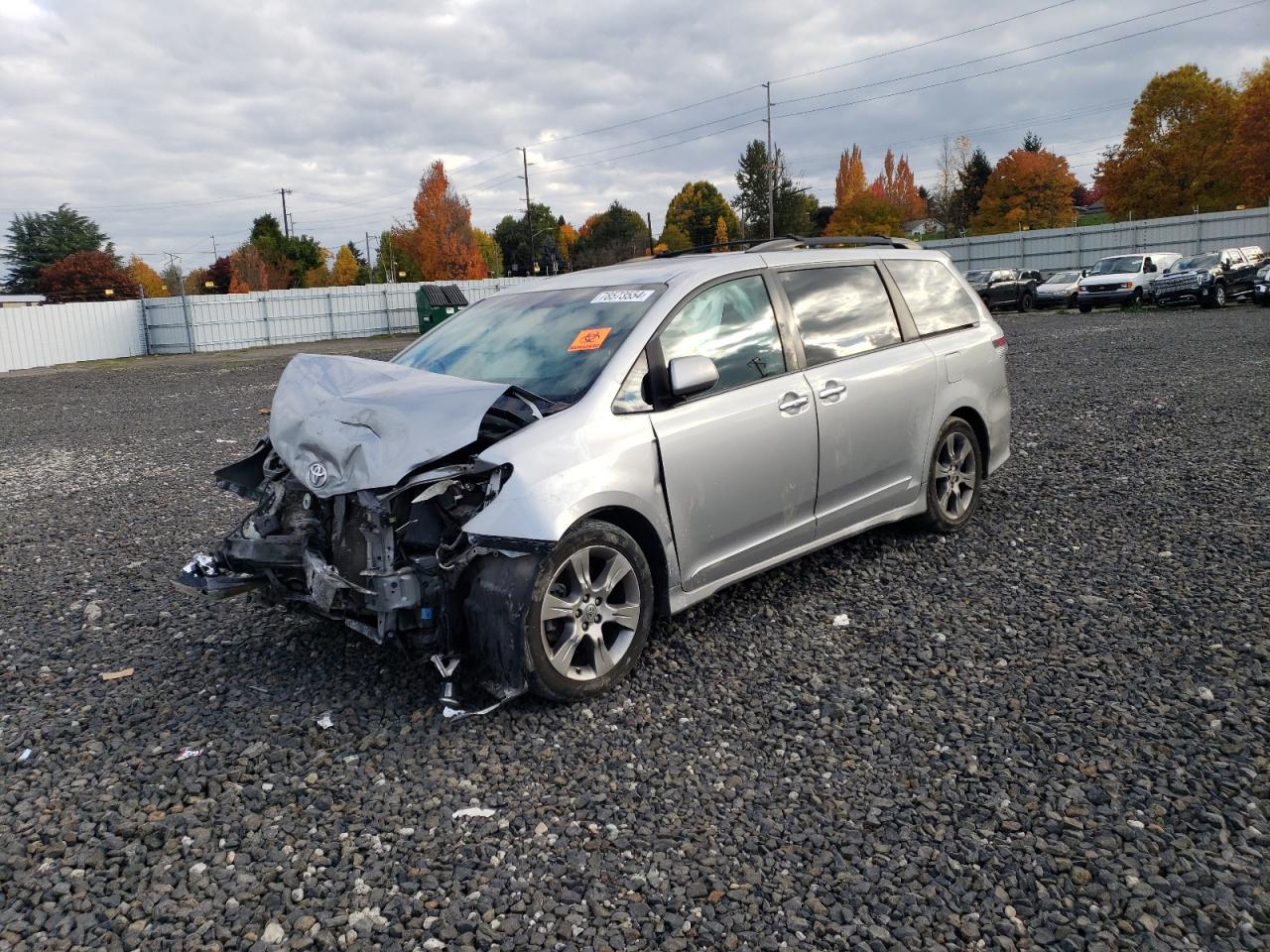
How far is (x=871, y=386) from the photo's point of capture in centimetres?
526

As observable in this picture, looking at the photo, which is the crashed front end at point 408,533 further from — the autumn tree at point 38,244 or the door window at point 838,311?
the autumn tree at point 38,244

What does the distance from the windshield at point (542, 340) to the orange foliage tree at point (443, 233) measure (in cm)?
6199

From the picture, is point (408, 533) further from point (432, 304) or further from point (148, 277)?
point (148, 277)

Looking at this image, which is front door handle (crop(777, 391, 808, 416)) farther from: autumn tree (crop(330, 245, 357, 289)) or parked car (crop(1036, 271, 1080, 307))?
autumn tree (crop(330, 245, 357, 289))

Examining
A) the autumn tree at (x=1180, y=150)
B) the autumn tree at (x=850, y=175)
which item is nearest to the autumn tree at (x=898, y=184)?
the autumn tree at (x=850, y=175)

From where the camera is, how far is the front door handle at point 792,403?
15.6ft

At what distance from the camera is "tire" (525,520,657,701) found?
12.5ft

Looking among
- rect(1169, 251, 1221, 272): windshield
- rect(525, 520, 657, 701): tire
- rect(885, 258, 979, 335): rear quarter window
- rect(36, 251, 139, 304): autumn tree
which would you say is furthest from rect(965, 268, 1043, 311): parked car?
rect(36, 251, 139, 304): autumn tree

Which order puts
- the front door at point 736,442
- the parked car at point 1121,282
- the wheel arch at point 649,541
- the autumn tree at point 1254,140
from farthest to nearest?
the autumn tree at point 1254,140 → the parked car at point 1121,282 → the front door at point 736,442 → the wheel arch at point 649,541

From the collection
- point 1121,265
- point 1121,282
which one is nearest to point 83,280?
point 1121,265

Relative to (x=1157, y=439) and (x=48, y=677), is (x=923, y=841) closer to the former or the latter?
(x=48, y=677)

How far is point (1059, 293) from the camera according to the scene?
3450 centimetres

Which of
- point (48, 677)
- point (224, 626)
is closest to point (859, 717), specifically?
point (224, 626)

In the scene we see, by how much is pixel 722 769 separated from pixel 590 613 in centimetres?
84
